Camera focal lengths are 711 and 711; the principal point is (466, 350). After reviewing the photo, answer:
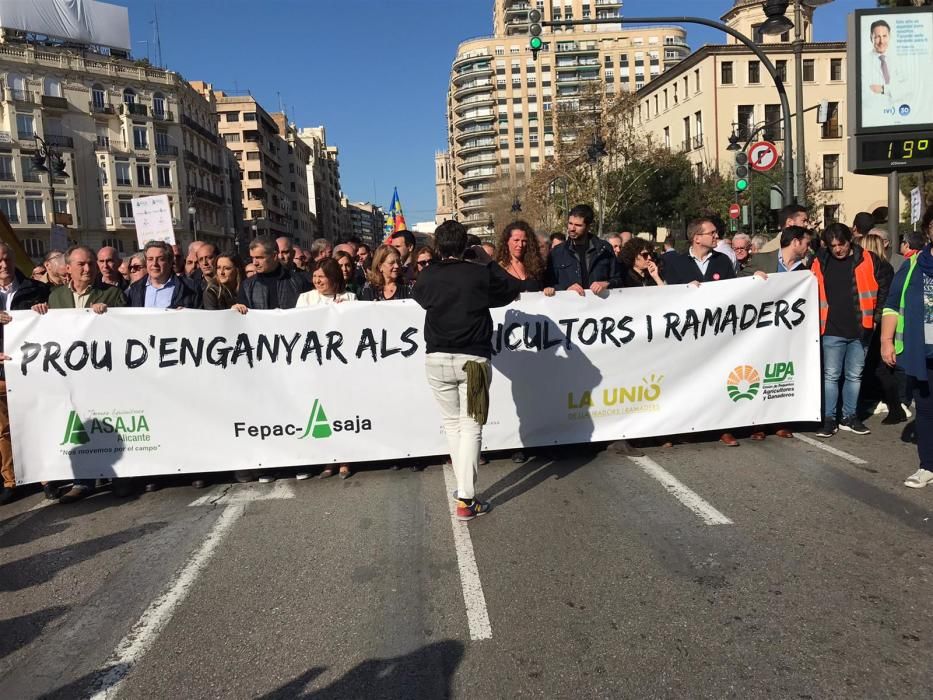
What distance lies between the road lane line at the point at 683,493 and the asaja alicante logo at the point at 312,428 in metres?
2.32

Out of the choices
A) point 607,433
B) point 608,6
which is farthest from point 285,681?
point 608,6

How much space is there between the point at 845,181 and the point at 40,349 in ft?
200

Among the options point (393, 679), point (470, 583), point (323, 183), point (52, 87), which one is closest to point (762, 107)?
point (52, 87)

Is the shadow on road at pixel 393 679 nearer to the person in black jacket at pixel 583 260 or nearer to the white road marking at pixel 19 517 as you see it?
the white road marking at pixel 19 517

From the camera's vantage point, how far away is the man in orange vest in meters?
6.55

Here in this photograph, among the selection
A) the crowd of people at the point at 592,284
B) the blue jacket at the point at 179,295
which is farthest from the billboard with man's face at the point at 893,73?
the blue jacket at the point at 179,295

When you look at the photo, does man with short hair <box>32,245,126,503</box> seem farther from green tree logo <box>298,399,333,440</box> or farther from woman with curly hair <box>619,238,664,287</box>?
woman with curly hair <box>619,238,664,287</box>

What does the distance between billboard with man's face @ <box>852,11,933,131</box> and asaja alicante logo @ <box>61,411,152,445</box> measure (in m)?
9.60

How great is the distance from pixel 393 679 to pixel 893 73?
34.3ft

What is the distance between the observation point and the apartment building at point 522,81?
380 ft

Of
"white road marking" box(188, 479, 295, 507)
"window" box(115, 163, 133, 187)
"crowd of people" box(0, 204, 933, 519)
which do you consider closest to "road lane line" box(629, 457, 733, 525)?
"crowd of people" box(0, 204, 933, 519)

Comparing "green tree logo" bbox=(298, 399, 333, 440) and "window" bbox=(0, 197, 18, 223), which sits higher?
"window" bbox=(0, 197, 18, 223)

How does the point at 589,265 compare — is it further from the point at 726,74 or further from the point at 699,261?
the point at 726,74

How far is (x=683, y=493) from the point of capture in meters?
5.13
